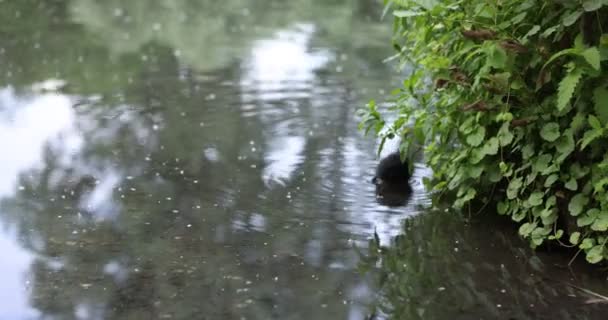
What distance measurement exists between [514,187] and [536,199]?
18 cm

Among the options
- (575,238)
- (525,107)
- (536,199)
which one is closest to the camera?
(575,238)

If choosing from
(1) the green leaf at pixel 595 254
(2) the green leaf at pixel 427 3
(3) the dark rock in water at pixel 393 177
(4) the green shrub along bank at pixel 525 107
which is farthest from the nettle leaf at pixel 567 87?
(3) the dark rock in water at pixel 393 177

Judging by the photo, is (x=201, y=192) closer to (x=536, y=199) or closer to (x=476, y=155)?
(x=476, y=155)

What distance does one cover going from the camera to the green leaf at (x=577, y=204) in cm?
508

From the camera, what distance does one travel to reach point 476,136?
554 centimetres

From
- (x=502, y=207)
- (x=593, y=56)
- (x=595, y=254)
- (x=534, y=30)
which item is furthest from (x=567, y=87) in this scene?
(x=502, y=207)

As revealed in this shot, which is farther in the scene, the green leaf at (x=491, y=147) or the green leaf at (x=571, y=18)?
the green leaf at (x=491, y=147)

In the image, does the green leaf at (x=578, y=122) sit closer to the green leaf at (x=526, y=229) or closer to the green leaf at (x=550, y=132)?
the green leaf at (x=550, y=132)

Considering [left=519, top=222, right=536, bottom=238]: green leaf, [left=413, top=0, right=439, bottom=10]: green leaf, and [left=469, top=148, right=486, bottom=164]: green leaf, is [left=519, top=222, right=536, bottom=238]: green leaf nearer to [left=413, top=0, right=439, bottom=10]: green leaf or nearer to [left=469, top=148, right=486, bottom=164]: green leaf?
[left=469, top=148, right=486, bottom=164]: green leaf

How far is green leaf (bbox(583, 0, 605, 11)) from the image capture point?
4.74 m

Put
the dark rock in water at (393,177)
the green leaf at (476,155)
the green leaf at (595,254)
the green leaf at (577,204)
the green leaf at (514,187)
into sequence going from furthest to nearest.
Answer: the dark rock in water at (393,177) → the green leaf at (476,155) → the green leaf at (514,187) → the green leaf at (577,204) → the green leaf at (595,254)

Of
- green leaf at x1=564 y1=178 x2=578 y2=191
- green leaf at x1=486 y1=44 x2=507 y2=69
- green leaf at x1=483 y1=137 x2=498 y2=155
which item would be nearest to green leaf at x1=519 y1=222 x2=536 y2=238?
green leaf at x1=564 y1=178 x2=578 y2=191

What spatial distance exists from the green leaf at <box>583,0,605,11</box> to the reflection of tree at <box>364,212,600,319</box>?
1.51 metres

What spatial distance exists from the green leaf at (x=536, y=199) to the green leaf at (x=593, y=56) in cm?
92
